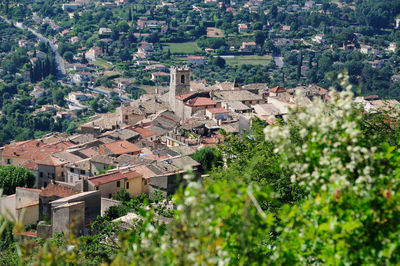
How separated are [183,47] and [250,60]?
15.1 m

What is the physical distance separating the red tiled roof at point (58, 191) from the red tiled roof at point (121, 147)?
7.50m

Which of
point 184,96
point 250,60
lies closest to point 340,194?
point 184,96

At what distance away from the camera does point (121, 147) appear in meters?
33.0

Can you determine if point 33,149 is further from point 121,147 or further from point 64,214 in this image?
point 64,214

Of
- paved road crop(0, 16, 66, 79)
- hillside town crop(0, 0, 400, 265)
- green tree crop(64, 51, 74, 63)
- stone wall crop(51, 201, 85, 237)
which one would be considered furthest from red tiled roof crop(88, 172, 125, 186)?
green tree crop(64, 51, 74, 63)

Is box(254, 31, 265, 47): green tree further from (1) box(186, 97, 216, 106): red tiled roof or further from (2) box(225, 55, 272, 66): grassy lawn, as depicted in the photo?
(1) box(186, 97, 216, 106): red tiled roof

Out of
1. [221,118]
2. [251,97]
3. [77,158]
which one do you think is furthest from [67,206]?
[251,97]

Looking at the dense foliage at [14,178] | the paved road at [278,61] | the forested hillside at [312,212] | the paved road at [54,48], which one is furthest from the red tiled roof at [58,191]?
the paved road at [278,61]

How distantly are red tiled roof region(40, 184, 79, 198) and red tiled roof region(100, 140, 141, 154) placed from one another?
7504 millimetres

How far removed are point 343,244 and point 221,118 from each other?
1325 inches

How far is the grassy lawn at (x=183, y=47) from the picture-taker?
345 ft

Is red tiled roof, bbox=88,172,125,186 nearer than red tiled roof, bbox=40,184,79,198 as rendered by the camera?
Result: No

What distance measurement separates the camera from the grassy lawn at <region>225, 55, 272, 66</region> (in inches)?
3802

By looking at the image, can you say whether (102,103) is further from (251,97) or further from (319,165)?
(319,165)
